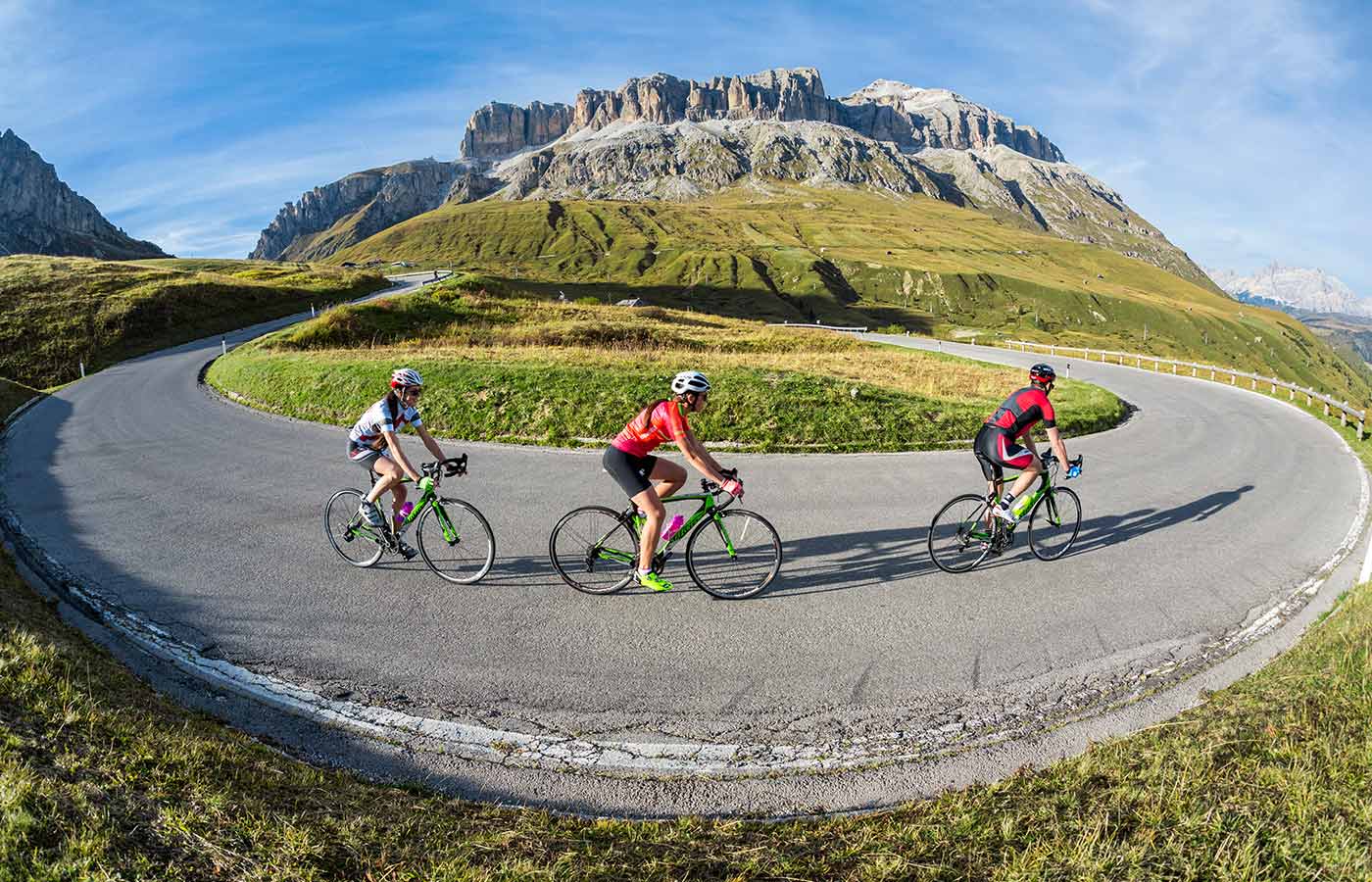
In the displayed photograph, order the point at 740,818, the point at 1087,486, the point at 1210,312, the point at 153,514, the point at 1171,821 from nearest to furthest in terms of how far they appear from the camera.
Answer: the point at 1171,821
the point at 740,818
the point at 153,514
the point at 1087,486
the point at 1210,312

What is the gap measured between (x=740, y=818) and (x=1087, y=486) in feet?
→ 39.2

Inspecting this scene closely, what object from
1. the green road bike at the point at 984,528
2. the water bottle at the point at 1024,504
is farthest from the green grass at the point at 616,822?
the water bottle at the point at 1024,504

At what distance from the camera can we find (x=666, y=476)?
7.54m

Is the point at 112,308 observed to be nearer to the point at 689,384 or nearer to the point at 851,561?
the point at 689,384

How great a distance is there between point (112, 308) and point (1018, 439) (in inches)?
2148

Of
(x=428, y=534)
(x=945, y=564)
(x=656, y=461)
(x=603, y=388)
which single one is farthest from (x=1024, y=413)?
(x=603, y=388)

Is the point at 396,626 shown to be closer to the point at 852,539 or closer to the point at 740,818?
the point at 740,818

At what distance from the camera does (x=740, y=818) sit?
427 centimetres

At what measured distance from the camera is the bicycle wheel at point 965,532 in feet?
29.1

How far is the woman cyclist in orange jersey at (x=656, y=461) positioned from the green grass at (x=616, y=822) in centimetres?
363

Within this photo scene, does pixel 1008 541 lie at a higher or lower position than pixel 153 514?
higher

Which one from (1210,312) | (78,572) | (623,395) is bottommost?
(78,572)

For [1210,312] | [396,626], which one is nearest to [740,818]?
[396,626]

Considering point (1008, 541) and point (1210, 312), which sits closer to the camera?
point (1008, 541)
